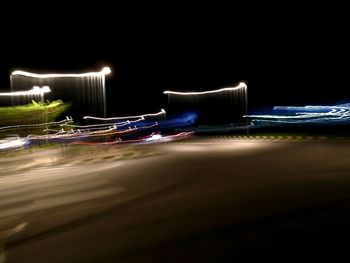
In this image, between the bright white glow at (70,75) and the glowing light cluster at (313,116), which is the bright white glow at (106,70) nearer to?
the bright white glow at (70,75)

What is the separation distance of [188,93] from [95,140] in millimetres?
12209

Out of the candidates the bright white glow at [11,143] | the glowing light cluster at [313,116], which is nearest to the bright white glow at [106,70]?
the bright white glow at [11,143]

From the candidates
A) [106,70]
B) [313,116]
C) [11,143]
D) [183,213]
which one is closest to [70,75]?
[106,70]

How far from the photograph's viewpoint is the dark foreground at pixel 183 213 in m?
4.31

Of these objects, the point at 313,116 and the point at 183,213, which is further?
the point at 313,116

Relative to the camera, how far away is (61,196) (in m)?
7.62

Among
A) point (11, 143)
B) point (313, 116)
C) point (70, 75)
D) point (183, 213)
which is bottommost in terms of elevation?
point (313, 116)

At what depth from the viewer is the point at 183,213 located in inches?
232

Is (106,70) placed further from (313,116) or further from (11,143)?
(313,116)

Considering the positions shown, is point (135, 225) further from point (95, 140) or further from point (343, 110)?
point (343, 110)

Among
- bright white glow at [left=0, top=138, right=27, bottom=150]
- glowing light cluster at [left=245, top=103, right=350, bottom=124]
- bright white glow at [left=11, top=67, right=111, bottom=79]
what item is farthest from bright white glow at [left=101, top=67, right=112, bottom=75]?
glowing light cluster at [left=245, top=103, right=350, bottom=124]

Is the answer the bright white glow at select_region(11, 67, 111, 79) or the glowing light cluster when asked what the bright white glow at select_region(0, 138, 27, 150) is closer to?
the bright white glow at select_region(11, 67, 111, 79)

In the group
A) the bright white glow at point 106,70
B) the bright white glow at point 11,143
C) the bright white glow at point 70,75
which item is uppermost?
the bright white glow at point 106,70

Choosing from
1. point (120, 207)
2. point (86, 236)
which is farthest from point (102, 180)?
point (86, 236)
